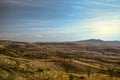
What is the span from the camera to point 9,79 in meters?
25.8

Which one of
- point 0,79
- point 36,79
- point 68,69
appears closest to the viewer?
point 0,79

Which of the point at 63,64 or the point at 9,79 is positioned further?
the point at 63,64

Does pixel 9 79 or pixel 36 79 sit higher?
pixel 9 79

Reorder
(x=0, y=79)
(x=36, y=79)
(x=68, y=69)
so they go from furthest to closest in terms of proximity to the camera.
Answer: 1. (x=68, y=69)
2. (x=36, y=79)
3. (x=0, y=79)

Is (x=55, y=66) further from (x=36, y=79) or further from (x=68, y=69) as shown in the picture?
(x=36, y=79)

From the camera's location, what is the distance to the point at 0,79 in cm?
2475

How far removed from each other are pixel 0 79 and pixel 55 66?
103298 millimetres

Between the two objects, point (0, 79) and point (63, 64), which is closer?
point (0, 79)

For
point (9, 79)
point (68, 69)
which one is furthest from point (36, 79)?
point (68, 69)

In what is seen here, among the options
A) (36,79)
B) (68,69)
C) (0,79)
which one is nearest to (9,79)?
(0,79)

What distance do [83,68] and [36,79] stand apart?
89119 mm

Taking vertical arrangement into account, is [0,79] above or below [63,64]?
above

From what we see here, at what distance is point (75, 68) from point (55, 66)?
10.6 meters

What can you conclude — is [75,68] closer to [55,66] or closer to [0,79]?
[55,66]
